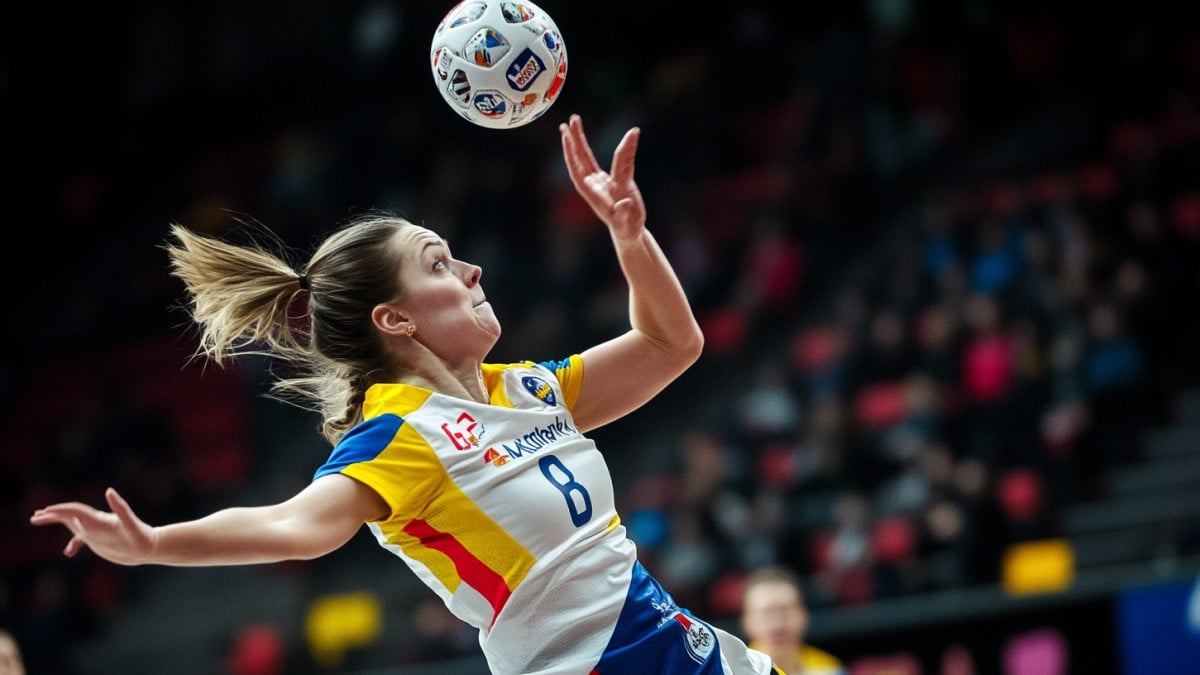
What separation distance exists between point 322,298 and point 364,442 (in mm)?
584

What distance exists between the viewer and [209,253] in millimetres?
4035

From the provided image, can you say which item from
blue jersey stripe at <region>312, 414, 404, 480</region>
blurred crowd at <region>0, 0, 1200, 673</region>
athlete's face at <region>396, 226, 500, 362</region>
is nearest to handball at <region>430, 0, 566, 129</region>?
athlete's face at <region>396, 226, 500, 362</region>

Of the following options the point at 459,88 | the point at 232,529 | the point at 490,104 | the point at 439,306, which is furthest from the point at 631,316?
A: the point at 232,529

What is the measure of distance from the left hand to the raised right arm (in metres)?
1.04

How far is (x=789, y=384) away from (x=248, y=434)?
730cm

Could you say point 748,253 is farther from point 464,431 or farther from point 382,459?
point 382,459

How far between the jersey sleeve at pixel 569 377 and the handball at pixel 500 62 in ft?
2.65

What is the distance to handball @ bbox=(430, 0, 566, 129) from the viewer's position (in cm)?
457

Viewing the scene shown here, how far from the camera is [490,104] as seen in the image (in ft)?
15.1

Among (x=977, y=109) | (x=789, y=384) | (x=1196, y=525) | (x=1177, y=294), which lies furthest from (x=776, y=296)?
(x=1196, y=525)

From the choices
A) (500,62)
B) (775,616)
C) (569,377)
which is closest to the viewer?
(569,377)

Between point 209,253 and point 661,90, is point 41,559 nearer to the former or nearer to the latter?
point 661,90

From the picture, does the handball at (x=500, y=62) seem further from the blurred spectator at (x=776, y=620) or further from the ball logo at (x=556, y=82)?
the blurred spectator at (x=776, y=620)

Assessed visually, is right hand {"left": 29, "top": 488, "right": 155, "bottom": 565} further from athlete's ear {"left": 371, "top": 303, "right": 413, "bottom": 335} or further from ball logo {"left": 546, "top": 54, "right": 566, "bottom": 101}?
ball logo {"left": 546, "top": 54, "right": 566, "bottom": 101}
